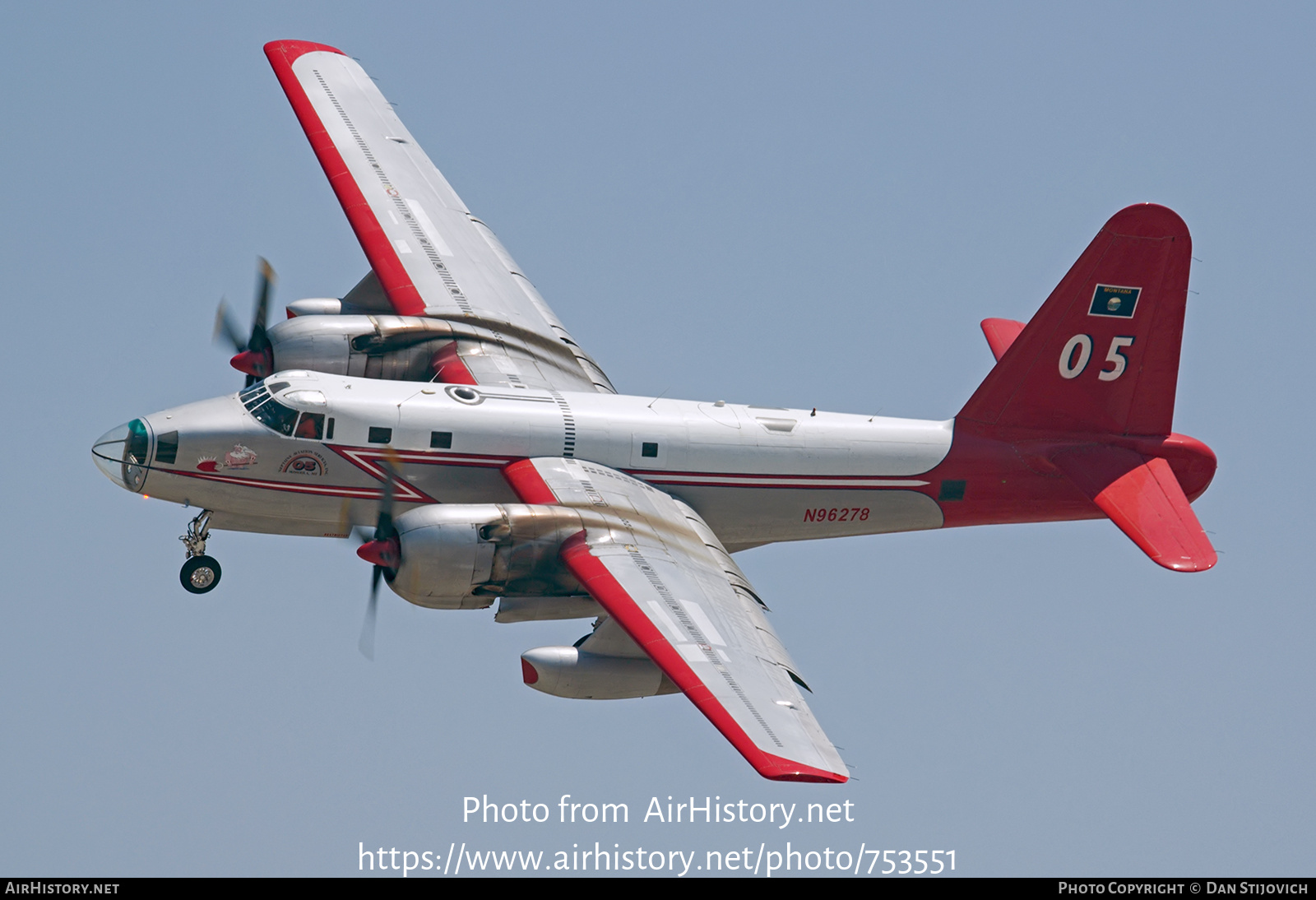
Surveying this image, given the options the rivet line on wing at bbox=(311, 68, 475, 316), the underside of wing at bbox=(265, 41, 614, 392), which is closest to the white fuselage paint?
the underside of wing at bbox=(265, 41, 614, 392)

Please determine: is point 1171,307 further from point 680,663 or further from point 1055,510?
point 680,663

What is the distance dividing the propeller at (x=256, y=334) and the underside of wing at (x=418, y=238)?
281 cm

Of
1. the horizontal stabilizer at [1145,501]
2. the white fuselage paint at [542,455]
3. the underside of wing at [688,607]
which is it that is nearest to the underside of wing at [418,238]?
the white fuselage paint at [542,455]

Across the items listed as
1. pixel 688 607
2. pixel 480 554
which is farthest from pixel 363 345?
pixel 688 607

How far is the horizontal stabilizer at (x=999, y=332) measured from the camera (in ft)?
148

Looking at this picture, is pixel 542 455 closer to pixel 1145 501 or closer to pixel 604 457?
pixel 604 457

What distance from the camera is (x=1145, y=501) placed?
42.3 meters

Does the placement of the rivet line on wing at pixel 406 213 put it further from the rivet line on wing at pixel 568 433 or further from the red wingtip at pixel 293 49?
the rivet line on wing at pixel 568 433

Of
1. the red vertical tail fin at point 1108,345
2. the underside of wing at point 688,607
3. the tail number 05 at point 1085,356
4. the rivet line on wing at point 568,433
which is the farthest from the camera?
the tail number 05 at point 1085,356

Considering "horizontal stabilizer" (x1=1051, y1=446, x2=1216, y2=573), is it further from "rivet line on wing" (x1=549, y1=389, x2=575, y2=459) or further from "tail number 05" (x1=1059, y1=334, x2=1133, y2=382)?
"rivet line on wing" (x1=549, y1=389, x2=575, y2=459)

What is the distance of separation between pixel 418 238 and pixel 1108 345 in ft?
52.3

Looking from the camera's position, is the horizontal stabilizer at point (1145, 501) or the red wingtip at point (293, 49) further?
the red wingtip at point (293, 49)

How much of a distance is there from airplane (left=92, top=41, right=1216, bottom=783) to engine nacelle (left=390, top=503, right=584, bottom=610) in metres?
0.05

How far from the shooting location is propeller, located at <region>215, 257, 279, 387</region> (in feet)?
144
